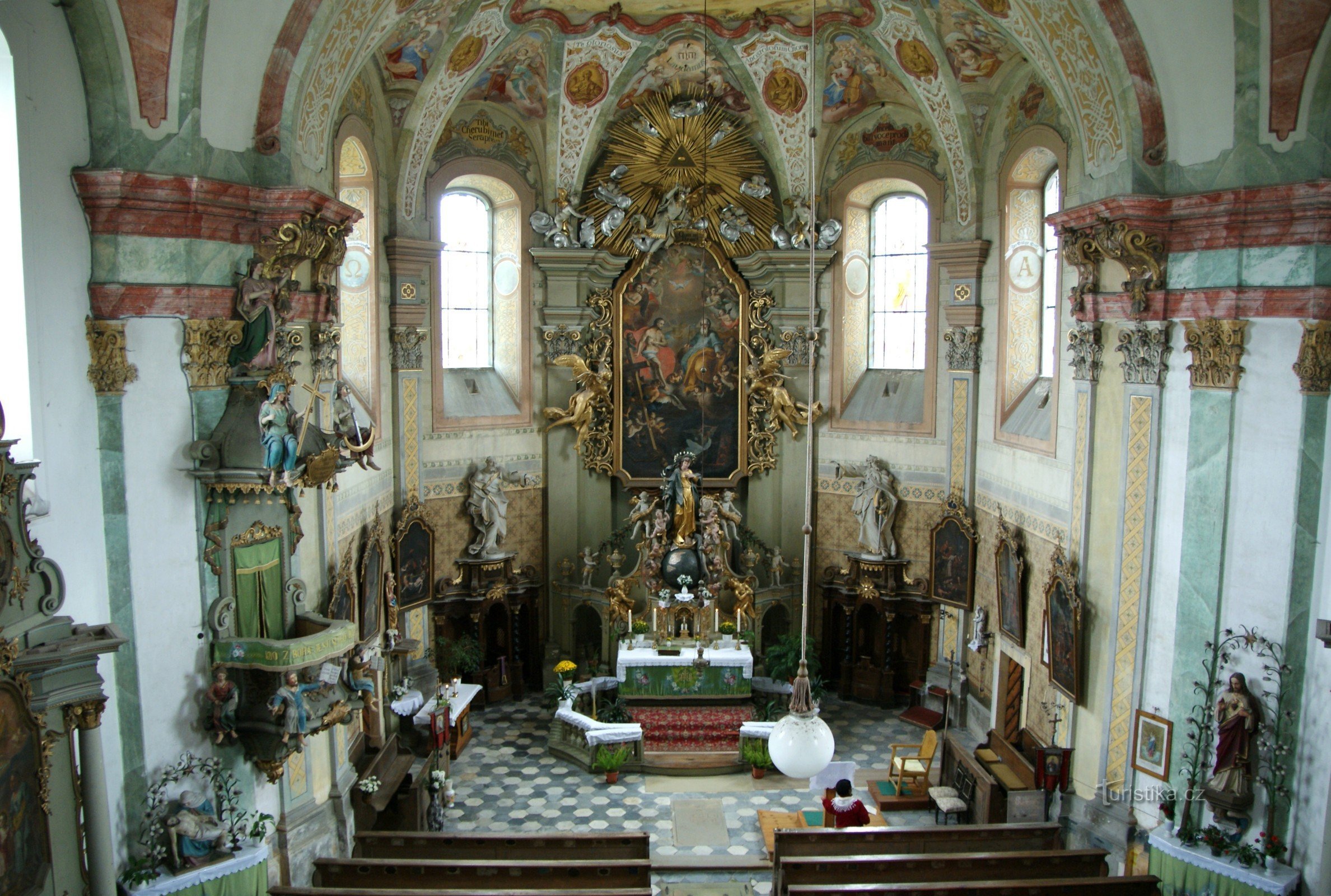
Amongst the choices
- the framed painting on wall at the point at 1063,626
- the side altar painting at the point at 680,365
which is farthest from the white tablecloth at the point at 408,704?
the framed painting on wall at the point at 1063,626

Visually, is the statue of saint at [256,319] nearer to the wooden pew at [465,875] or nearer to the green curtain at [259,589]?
the green curtain at [259,589]

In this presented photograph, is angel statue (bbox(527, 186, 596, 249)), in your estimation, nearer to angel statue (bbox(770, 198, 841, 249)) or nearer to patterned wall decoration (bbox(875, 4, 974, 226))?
angel statue (bbox(770, 198, 841, 249))

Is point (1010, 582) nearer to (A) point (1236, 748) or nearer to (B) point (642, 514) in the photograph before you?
(A) point (1236, 748)

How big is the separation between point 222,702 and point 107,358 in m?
3.47

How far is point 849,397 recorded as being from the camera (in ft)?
65.9

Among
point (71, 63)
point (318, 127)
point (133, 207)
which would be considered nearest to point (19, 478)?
point (133, 207)

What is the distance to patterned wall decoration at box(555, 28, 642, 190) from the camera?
1805 cm

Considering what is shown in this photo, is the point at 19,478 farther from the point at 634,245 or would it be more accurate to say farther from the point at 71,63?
the point at 634,245

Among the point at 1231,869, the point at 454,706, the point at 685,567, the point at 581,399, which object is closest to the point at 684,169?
the point at 581,399

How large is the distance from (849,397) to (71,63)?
13.9 m

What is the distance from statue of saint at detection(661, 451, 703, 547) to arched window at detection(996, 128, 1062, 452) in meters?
5.14

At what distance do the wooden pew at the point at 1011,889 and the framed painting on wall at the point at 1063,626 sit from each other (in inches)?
124

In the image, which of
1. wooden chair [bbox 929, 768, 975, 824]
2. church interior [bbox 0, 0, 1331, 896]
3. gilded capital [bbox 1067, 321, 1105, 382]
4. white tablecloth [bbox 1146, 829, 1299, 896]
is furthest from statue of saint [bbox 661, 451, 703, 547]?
white tablecloth [bbox 1146, 829, 1299, 896]

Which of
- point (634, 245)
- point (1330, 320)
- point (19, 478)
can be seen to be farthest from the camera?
point (634, 245)
